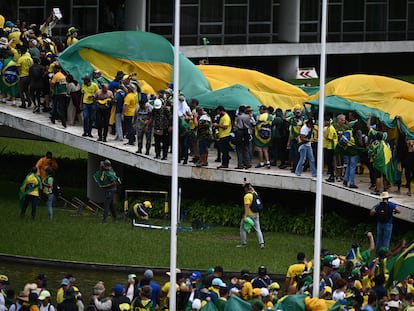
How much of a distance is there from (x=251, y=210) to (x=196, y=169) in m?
3.55

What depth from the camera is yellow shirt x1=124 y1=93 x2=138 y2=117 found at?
3903 cm

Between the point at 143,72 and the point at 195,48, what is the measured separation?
57.0 ft

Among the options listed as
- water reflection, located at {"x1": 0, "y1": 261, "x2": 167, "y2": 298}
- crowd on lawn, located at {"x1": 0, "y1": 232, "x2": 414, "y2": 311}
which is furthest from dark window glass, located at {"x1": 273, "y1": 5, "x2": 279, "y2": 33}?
crowd on lawn, located at {"x1": 0, "y1": 232, "x2": 414, "y2": 311}

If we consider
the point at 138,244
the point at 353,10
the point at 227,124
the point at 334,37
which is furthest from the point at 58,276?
the point at 353,10

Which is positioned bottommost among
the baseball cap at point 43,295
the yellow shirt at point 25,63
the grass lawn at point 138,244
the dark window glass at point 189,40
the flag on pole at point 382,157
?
the grass lawn at point 138,244

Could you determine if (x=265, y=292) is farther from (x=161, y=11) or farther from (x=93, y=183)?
(x=161, y=11)

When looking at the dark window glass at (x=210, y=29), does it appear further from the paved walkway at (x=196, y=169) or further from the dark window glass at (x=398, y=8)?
the paved walkway at (x=196, y=169)

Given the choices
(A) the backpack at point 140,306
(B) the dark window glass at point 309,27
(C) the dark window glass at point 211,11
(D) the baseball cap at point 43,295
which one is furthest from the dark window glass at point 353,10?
(D) the baseball cap at point 43,295

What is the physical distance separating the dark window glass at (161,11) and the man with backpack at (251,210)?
27141mm

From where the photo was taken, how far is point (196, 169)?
127 ft

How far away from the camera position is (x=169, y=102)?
1500 inches

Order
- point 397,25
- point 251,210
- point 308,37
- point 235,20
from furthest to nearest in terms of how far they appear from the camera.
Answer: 1. point 397,25
2. point 308,37
3. point 235,20
4. point 251,210

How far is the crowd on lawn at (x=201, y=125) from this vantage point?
120 feet

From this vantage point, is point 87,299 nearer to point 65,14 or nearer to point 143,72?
point 143,72
